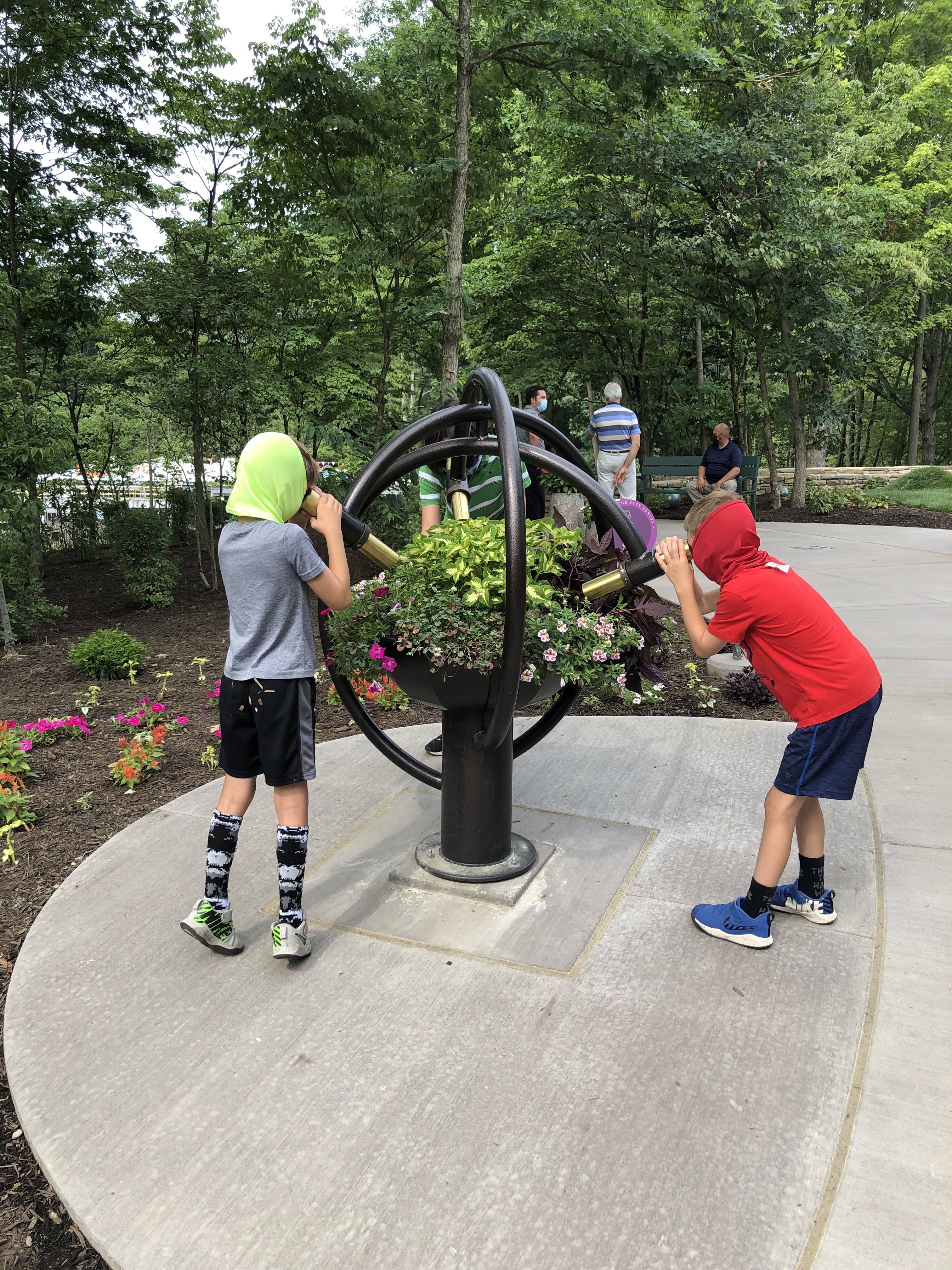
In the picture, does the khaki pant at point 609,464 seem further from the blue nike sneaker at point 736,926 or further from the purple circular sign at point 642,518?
the blue nike sneaker at point 736,926

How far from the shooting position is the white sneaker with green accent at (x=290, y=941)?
98.6 inches

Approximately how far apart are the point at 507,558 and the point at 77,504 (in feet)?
37.7

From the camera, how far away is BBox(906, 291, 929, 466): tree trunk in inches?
881

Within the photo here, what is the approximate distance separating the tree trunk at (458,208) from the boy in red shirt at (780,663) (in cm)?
537

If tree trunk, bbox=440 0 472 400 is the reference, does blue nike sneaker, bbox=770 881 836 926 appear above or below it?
below

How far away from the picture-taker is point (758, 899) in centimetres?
256

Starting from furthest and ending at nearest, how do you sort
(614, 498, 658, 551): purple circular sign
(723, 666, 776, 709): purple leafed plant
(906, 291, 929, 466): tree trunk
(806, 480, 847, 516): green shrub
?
(906, 291, 929, 466): tree trunk < (806, 480, 847, 516): green shrub < (723, 666, 776, 709): purple leafed plant < (614, 498, 658, 551): purple circular sign

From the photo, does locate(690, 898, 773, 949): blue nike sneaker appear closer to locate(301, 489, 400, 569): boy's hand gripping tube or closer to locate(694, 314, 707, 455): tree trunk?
locate(301, 489, 400, 569): boy's hand gripping tube

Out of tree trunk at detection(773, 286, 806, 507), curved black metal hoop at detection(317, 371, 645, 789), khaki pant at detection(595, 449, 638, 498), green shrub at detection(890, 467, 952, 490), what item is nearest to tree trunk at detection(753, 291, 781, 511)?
tree trunk at detection(773, 286, 806, 507)

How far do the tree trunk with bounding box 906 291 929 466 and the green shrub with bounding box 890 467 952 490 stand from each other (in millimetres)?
5205

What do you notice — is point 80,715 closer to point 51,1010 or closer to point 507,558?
point 51,1010

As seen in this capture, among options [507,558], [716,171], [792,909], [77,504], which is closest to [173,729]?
[507,558]

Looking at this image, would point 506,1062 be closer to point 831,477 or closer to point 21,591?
point 21,591

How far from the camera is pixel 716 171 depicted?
42.9ft
